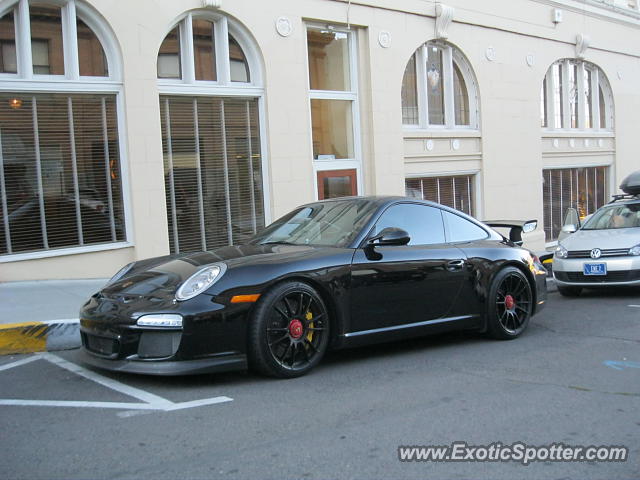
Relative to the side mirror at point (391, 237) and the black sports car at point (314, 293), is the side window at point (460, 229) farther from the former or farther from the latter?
the side mirror at point (391, 237)

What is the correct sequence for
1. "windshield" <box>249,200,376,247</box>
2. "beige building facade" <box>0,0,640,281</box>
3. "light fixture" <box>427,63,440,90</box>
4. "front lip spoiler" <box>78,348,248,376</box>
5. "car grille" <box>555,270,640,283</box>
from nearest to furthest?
"front lip spoiler" <box>78,348,248,376</box> < "windshield" <box>249,200,376,247</box> < "car grille" <box>555,270,640,283</box> < "beige building facade" <box>0,0,640,281</box> < "light fixture" <box>427,63,440,90</box>

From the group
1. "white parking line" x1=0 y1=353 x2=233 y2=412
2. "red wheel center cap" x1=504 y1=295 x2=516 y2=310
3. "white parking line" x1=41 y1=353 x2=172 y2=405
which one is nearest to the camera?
"white parking line" x1=0 y1=353 x2=233 y2=412

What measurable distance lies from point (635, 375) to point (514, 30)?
43.1 feet

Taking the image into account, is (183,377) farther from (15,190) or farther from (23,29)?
(23,29)

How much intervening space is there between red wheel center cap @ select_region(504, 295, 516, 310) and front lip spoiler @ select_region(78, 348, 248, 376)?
9.44 feet

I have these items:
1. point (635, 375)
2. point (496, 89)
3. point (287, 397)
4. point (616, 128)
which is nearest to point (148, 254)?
point (287, 397)

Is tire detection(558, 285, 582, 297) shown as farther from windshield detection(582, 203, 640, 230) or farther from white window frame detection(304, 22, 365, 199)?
white window frame detection(304, 22, 365, 199)

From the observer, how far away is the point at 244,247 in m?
6.26

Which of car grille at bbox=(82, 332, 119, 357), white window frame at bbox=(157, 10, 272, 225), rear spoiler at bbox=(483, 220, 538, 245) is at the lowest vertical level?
car grille at bbox=(82, 332, 119, 357)

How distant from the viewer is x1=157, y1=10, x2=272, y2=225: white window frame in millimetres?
11234

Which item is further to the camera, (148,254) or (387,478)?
(148,254)

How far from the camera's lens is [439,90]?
1577cm

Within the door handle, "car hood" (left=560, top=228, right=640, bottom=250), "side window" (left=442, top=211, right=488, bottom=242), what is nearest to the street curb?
the door handle

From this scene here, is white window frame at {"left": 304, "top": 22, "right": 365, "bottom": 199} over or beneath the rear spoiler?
over
